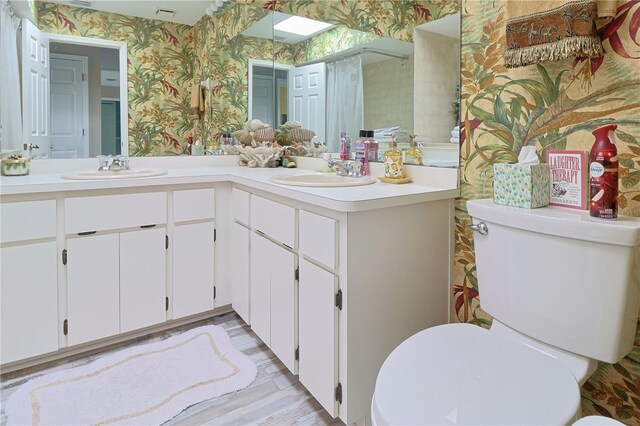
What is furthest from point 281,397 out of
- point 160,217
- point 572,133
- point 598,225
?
point 572,133

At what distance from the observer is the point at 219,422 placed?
149cm

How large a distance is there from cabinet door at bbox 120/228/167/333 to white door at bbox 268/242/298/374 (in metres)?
0.68

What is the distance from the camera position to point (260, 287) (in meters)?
1.87

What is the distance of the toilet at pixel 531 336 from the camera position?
0.82 m

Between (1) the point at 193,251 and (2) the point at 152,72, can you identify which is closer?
(1) the point at 193,251

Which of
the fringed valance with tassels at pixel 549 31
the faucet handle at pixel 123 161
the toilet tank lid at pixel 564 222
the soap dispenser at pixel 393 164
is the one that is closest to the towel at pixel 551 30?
the fringed valance with tassels at pixel 549 31

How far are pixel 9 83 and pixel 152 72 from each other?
695mm

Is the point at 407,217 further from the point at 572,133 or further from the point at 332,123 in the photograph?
the point at 332,123

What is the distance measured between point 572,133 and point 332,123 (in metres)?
1.25

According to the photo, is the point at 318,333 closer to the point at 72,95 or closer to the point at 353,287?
the point at 353,287

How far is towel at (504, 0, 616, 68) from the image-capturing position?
1031 millimetres

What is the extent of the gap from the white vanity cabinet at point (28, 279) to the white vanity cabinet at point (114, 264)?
0.07 m

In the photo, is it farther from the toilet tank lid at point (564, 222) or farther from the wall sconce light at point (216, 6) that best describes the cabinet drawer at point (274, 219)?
the wall sconce light at point (216, 6)

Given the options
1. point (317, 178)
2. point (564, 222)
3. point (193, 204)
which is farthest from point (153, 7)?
point (564, 222)
